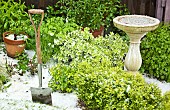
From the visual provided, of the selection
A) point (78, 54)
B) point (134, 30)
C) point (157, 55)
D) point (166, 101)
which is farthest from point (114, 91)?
point (157, 55)

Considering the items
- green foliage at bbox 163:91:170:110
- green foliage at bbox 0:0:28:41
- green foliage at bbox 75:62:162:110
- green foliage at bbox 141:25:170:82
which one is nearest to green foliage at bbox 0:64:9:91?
green foliage at bbox 0:0:28:41

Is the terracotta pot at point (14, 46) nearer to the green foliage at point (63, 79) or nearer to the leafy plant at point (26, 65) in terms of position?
the leafy plant at point (26, 65)

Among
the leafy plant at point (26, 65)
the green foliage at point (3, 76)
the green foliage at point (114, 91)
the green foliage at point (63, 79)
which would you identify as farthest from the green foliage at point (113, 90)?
the green foliage at point (3, 76)

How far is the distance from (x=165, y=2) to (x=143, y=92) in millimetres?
2389

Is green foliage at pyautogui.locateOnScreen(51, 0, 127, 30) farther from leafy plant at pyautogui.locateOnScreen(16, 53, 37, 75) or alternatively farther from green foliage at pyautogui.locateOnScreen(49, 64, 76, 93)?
green foliage at pyautogui.locateOnScreen(49, 64, 76, 93)

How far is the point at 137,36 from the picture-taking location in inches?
186

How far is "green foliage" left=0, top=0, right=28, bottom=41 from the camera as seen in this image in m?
6.05

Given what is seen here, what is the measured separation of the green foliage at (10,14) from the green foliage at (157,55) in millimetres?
1966

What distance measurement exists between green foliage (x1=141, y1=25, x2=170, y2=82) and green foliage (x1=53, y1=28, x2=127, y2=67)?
312 millimetres

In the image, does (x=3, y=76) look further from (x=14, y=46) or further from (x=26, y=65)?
(x=14, y=46)

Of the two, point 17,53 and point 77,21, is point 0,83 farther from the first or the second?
point 77,21

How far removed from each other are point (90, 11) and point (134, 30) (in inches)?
60.2

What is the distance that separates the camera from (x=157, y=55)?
530cm

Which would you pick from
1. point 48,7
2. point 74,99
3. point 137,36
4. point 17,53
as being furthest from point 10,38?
point 137,36
